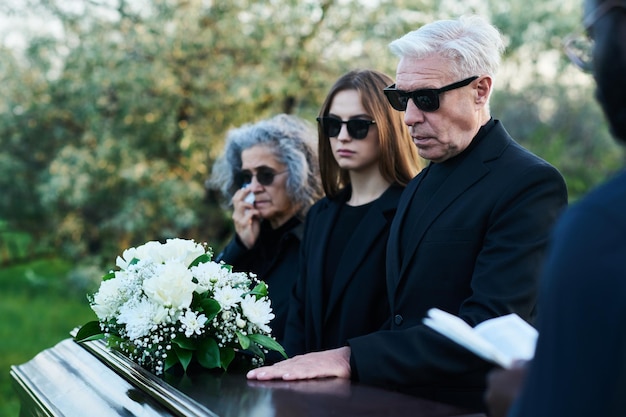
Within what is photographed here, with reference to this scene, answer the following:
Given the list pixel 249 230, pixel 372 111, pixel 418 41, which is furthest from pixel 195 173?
Answer: pixel 418 41

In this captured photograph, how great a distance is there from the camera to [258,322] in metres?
3.12

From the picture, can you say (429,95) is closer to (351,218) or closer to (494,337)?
(351,218)

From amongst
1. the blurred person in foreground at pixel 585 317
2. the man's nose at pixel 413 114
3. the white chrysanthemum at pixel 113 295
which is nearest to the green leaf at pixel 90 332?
the white chrysanthemum at pixel 113 295

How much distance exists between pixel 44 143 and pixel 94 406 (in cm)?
1044

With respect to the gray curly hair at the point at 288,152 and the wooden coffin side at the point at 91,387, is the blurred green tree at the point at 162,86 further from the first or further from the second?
the wooden coffin side at the point at 91,387

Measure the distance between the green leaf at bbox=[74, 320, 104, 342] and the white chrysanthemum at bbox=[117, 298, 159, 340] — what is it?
245 millimetres

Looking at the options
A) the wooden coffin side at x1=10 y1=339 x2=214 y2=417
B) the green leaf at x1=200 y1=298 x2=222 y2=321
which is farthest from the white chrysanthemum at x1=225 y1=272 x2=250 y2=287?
the wooden coffin side at x1=10 y1=339 x2=214 y2=417

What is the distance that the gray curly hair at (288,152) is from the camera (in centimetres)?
499

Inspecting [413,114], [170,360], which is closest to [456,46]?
[413,114]

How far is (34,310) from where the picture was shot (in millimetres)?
13633

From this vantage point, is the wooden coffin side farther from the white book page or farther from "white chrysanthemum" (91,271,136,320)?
the white book page

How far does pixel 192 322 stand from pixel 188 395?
0.41 meters

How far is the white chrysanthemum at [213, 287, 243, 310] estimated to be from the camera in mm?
3061

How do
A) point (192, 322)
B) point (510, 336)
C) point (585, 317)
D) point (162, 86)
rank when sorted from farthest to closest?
1. point (162, 86)
2. point (192, 322)
3. point (510, 336)
4. point (585, 317)
